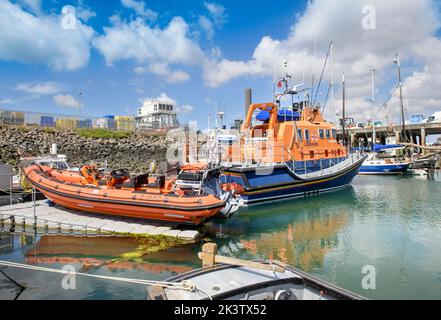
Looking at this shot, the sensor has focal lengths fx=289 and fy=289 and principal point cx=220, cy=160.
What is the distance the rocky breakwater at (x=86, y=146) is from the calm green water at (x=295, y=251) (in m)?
14.1

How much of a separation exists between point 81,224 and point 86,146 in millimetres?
19717

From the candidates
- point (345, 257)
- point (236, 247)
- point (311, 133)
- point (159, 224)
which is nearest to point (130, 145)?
point (311, 133)

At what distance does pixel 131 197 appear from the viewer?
8852 mm

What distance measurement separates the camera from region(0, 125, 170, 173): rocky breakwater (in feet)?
74.4

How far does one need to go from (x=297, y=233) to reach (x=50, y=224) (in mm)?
7877

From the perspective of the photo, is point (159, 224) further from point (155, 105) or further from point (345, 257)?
point (155, 105)

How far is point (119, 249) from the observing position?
24.7 feet

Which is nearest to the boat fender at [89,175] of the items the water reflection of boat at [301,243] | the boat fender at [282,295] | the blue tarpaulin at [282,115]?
the water reflection of boat at [301,243]

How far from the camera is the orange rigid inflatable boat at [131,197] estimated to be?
841 centimetres

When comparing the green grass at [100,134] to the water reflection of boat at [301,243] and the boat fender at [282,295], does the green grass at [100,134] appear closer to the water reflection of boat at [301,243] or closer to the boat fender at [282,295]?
the water reflection of boat at [301,243]

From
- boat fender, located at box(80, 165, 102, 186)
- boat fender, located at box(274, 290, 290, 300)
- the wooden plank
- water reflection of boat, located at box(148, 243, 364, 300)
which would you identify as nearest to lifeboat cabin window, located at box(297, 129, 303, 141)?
boat fender, located at box(80, 165, 102, 186)

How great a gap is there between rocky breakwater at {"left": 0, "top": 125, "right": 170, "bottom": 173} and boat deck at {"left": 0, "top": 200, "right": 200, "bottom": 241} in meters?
12.0

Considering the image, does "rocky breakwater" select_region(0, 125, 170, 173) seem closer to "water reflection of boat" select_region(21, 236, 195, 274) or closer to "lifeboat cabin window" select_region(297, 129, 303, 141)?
"lifeboat cabin window" select_region(297, 129, 303, 141)

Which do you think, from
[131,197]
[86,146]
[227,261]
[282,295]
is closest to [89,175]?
[131,197]
